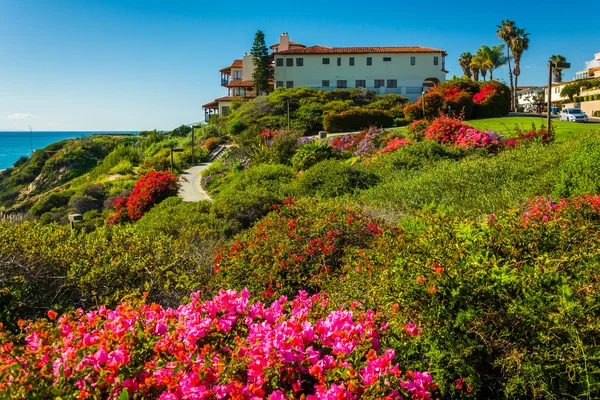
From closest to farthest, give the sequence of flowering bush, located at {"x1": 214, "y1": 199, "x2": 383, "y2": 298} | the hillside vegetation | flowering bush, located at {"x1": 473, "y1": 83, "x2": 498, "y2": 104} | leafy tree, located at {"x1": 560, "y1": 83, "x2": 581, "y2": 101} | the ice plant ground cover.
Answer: the ice plant ground cover, the hillside vegetation, flowering bush, located at {"x1": 214, "y1": 199, "x2": 383, "y2": 298}, flowering bush, located at {"x1": 473, "y1": 83, "x2": 498, "y2": 104}, leafy tree, located at {"x1": 560, "y1": 83, "x2": 581, "y2": 101}

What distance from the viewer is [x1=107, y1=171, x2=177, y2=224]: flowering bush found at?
61.1ft

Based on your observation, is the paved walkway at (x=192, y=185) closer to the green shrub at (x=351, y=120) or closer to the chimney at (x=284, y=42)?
the green shrub at (x=351, y=120)

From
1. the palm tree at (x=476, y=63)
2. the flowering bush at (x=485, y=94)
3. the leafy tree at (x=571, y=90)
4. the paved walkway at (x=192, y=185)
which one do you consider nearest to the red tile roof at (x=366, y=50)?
the palm tree at (x=476, y=63)

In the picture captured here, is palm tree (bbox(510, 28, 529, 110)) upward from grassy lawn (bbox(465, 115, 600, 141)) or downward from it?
upward

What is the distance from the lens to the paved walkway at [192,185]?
2236 centimetres

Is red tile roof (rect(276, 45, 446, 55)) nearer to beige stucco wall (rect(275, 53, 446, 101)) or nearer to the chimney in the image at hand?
beige stucco wall (rect(275, 53, 446, 101))

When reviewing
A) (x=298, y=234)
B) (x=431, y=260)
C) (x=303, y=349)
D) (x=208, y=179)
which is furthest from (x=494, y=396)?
(x=208, y=179)

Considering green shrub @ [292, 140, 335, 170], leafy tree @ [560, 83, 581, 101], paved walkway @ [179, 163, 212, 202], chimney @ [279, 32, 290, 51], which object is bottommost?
paved walkway @ [179, 163, 212, 202]

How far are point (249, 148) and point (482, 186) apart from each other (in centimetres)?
1868

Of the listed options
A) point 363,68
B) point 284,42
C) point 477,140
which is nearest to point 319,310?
point 477,140

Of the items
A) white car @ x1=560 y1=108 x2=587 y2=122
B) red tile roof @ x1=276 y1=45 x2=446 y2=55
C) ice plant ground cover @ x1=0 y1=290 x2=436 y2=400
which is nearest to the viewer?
ice plant ground cover @ x1=0 y1=290 x2=436 y2=400

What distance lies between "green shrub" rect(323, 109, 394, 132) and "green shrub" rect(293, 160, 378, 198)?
66.7 ft

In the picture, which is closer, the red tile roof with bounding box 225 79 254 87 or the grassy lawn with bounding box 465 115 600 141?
the grassy lawn with bounding box 465 115 600 141

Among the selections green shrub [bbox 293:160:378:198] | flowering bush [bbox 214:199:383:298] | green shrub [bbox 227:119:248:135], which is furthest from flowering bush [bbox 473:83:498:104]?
flowering bush [bbox 214:199:383:298]
